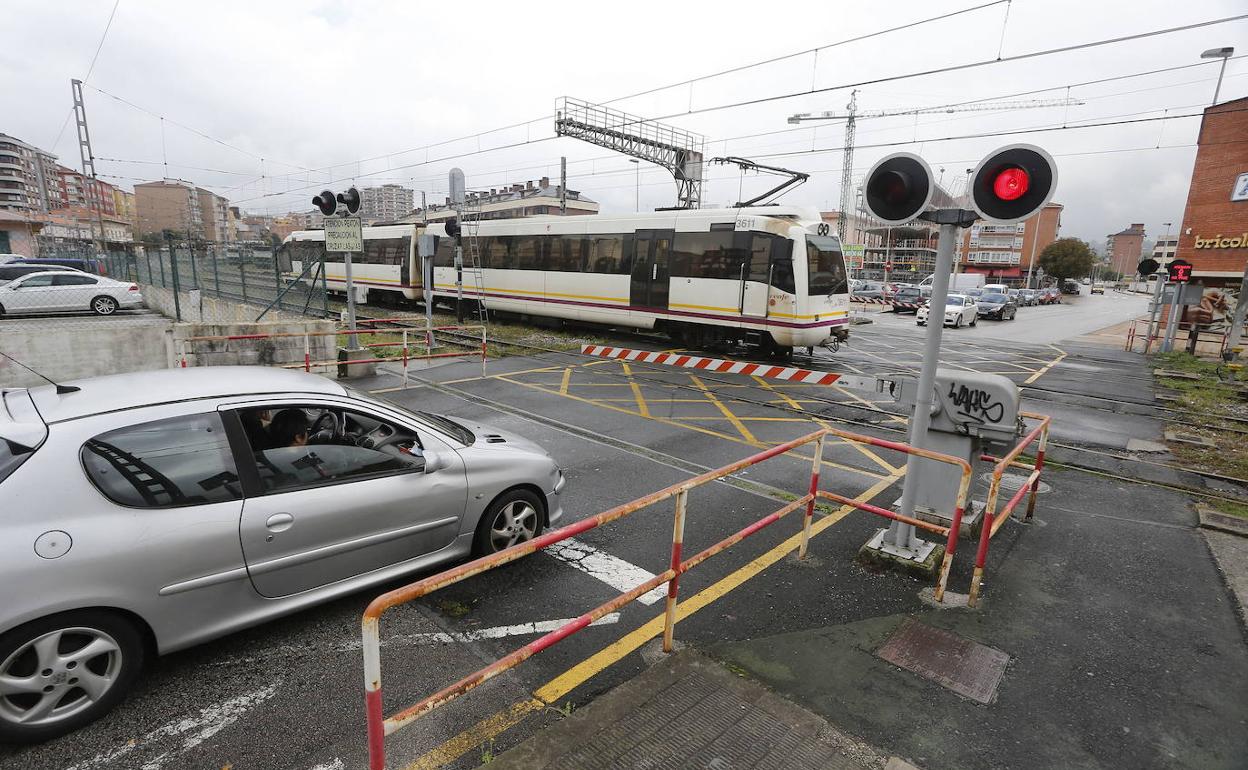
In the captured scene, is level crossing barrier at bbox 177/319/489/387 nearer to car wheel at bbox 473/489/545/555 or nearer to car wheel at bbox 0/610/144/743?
car wheel at bbox 473/489/545/555

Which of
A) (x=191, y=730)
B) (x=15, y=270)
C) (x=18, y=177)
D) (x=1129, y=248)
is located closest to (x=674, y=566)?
(x=191, y=730)

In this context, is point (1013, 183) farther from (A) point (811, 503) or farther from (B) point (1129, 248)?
(B) point (1129, 248)

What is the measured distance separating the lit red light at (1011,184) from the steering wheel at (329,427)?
4.71m

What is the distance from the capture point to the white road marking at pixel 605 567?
4.27 metres

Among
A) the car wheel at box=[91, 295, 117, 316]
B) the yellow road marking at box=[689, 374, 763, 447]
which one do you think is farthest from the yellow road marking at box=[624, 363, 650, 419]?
the car wheel at box=[91, 295, 117, 316]

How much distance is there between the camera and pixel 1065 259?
7544 cm

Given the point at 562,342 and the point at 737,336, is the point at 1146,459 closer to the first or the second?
the point at 737,336

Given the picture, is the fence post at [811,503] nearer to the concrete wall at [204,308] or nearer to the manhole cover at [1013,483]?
the manhole cover at [1013,483]

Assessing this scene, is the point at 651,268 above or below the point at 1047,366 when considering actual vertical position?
above

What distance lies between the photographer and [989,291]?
114 ft

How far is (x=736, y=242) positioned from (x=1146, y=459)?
8.26m

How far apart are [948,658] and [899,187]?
3069 mm

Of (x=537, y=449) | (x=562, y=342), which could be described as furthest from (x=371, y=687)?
(x=562, y=342)

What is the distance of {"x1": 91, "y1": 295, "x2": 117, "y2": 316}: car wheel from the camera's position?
18953mm
